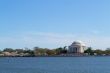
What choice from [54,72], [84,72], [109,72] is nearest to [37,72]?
[54,72]

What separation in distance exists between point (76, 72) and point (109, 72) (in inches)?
224

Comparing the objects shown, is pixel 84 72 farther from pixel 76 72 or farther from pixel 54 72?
pixel 54 72

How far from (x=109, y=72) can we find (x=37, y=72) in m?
12.4

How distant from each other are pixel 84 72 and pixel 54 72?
5.32 metres

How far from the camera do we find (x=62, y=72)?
60.8 m

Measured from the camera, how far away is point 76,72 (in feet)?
200

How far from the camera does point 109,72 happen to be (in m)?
60.8

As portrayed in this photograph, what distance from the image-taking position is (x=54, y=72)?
6172 cm

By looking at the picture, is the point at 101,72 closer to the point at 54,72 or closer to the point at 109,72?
the point at 109,72

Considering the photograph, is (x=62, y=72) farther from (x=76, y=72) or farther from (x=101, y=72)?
(x=101, y=72)

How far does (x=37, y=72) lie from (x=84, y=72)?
810cm

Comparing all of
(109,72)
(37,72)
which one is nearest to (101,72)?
(109,72)

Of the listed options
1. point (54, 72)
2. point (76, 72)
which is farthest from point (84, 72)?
point (54, 72)

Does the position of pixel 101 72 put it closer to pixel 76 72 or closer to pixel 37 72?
pixel 76 72
